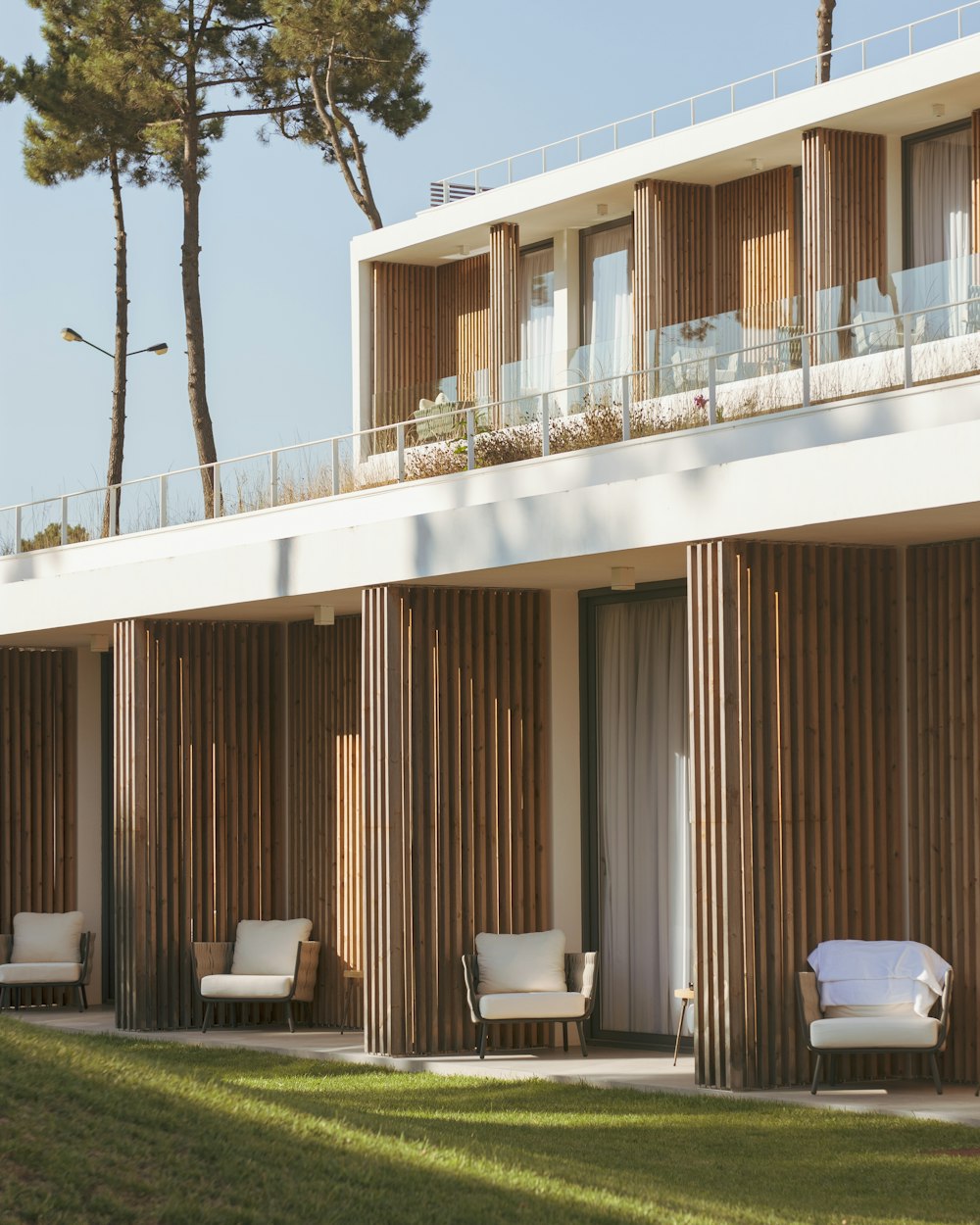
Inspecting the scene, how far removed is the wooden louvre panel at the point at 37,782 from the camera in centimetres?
1675

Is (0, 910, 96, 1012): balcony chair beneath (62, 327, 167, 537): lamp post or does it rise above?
beneath

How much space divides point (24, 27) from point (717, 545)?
906 inches

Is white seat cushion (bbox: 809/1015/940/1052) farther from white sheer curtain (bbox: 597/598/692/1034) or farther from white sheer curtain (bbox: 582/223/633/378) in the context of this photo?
white sheer curtain (bbox: 582/223/633/378)

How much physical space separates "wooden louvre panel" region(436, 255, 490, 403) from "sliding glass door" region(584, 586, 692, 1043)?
11.7 meters

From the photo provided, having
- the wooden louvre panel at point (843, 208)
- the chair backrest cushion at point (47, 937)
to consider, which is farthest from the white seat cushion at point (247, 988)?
the wooden louvre panel at point (843, 208)

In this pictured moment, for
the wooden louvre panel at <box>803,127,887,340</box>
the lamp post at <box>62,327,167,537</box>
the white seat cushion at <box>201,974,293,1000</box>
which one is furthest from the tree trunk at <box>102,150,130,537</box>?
the white seat cushion at <box>201,974,293,1000</box>

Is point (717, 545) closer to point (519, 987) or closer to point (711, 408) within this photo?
point (519, 987)

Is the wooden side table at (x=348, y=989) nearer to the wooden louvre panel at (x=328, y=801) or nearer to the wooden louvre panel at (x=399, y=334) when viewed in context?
the wooden louvre panel at (x=328, y=801)

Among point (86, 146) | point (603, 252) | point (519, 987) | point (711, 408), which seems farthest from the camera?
point (86, 146)

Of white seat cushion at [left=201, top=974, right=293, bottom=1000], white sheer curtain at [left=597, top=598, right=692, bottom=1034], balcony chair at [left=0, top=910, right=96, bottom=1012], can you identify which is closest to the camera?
white sheer curtain at [left=597, top=598, right=692, bottom=1034]

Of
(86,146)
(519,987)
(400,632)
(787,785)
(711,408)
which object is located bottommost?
(519,987)

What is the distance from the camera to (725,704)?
10.4 meters

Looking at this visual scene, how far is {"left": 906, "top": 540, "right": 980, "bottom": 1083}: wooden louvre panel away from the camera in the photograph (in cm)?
1063

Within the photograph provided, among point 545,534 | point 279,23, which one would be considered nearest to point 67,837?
point 545,534
